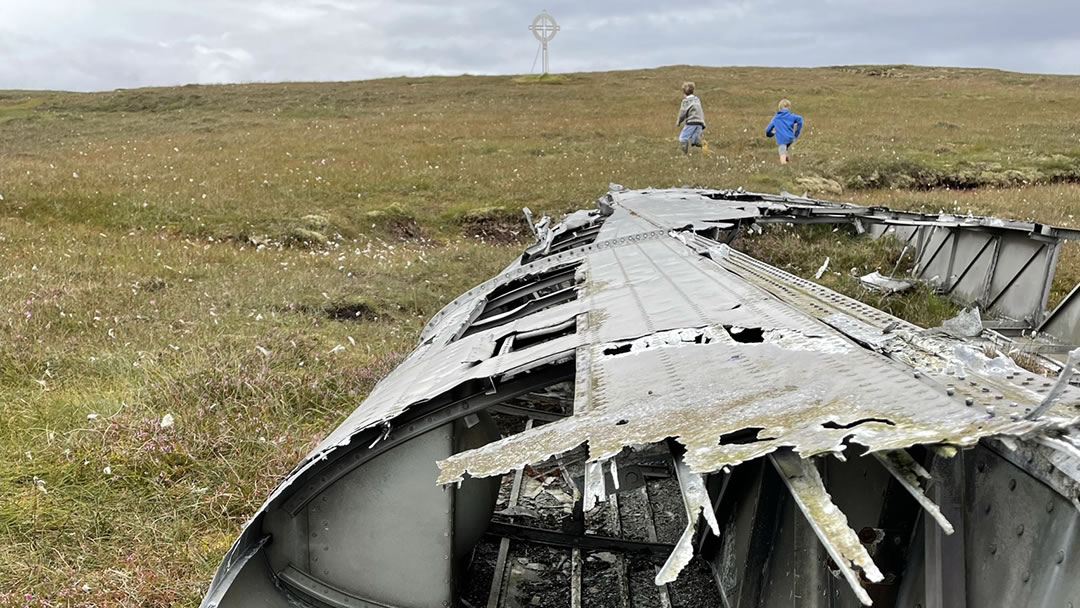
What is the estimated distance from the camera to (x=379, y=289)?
10391 mm

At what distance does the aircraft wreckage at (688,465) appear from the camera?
2000 mm

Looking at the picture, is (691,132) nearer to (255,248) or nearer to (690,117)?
(690,117)

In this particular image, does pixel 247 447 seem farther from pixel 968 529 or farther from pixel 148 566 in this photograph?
pixel 968 529

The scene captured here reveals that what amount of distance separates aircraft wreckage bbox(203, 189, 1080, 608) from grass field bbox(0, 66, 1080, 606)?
1413 mm

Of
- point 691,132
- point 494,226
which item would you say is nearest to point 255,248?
point 494,226

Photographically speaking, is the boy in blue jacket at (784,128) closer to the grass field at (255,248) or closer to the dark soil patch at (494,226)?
the grass field at (255,248)

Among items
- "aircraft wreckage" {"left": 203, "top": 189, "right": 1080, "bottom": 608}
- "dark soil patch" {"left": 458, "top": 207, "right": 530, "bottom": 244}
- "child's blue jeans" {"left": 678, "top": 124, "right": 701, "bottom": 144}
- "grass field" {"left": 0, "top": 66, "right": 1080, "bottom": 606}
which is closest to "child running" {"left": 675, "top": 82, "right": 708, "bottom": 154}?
"child's blue jeans" {"left": 678, "top": 124, "right": 701, "bottom": 144}

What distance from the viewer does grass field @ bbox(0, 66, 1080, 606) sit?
496 cm

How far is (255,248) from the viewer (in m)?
13.2

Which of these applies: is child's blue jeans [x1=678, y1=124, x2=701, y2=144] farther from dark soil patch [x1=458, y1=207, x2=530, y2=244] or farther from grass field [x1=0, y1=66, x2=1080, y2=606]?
dark soil patch [x1=458, y1=207, x2=530, y2=244]

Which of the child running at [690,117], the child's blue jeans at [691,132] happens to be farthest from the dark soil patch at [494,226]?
the child's blue jeans at [691,132]

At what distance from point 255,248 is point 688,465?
12511 mm

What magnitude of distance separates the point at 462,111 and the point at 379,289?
2825cm

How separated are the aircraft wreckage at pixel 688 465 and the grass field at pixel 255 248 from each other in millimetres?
1413
